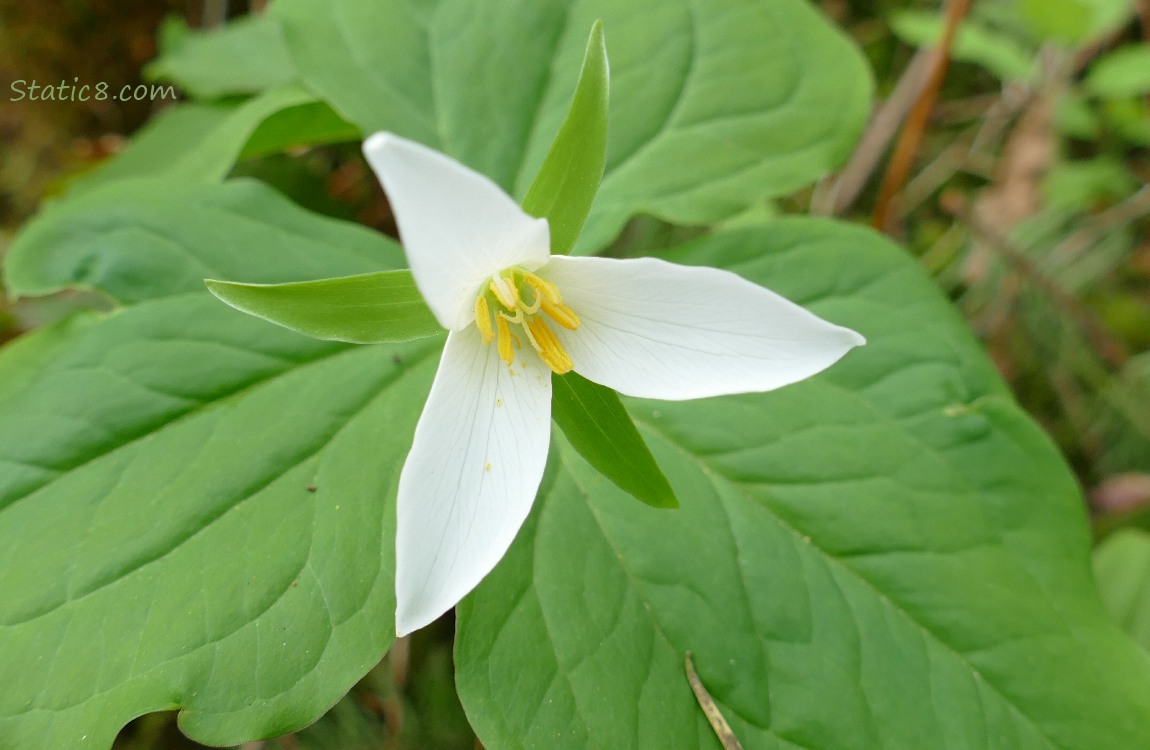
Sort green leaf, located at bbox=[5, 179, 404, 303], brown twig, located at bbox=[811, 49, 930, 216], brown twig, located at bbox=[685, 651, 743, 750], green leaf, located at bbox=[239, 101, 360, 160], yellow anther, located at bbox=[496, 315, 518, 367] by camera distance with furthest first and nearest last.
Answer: brown twig, located at bbox=[811, 49, 930, 216] → green leaf, located at bbox=[239, 101, 360, 160] → green leaf, located at bbox=[5, 179, 404, 303] → brown twig, located at bbox=[685, 651, 743, 750] → yellow anther, located at bbox=[496, 315, 518, 367]

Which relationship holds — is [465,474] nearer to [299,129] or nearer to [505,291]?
[505,291]

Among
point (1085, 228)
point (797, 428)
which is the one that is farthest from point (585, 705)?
point (1085, 228)

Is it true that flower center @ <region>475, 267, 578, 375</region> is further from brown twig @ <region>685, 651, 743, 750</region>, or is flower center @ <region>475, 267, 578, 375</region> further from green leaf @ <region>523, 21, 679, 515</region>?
brown twig @ <region>685, 651, 743, 750</region>

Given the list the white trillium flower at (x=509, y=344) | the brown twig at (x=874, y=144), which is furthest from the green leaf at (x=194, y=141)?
the brown twig at (x=874, y=144)

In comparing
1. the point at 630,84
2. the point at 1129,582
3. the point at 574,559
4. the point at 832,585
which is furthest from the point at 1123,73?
the point at 574,559

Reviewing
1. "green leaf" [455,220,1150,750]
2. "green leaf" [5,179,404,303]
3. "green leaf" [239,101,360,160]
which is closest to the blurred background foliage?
"green leaf" [239,101,360,160]

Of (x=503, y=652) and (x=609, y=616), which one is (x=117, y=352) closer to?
(x=503, y=652)

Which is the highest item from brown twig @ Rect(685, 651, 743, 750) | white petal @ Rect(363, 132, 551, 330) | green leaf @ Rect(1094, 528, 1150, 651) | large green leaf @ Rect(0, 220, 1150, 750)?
white petal @ Rect(363, 132, 551, 330)

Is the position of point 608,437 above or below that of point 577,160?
below
